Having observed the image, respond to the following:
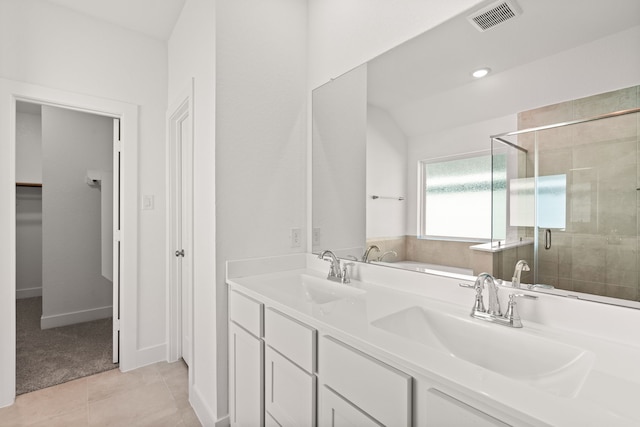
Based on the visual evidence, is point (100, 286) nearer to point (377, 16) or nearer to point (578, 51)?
point (377, 16)

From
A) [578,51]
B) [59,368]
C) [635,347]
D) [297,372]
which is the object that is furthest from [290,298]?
[59,368]

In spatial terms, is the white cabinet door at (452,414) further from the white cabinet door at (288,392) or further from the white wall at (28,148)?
the white wall at (28,148)

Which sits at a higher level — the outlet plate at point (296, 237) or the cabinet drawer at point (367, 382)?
the outlet plate at point (296, 237)

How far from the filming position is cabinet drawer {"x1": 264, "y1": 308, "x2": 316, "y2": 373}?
3.50ft

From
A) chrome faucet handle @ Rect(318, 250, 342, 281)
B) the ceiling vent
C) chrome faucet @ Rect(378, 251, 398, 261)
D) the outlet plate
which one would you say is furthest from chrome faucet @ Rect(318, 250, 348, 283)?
the ceiling vent

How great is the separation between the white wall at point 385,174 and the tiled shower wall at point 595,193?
521 mm

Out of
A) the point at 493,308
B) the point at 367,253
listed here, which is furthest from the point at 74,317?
the point at 493,308

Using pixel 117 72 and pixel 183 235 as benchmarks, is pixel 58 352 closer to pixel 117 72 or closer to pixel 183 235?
pixel 183 235

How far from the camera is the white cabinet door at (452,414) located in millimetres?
620

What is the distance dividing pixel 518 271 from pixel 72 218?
3961mm

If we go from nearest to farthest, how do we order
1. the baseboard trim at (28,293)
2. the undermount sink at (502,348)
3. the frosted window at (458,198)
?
1. the undermount sink at (502,348)
2. the frosted window at (458,198)
3. the baseboard trim at (28,293)

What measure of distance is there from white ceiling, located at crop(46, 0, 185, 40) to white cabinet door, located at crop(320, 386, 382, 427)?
2.47 m

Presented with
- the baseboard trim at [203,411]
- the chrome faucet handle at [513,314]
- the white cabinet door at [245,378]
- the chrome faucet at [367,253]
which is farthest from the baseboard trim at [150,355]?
the chrome faucet handle at [513,314]

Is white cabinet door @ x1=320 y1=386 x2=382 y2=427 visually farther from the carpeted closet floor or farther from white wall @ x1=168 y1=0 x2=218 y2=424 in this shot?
the carpeted closet floor
